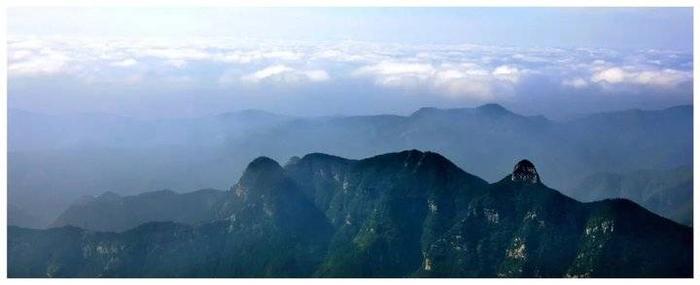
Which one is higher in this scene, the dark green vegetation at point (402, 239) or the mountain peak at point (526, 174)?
the mountain peak at point (526, 174)

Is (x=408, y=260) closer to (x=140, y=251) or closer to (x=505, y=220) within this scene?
(x=505, y=220)

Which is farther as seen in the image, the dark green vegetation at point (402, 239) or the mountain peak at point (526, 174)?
the mountain peak at point (526, 174)

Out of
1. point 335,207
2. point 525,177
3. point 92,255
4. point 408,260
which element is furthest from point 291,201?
point 525,177

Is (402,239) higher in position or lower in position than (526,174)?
lower

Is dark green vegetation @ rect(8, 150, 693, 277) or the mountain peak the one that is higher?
the mountain peak

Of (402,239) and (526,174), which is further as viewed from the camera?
(402,239)

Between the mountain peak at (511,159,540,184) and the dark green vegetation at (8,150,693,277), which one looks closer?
the dark green vegetation at (8,150,693,277)

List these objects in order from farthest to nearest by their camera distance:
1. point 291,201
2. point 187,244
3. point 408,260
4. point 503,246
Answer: point 291,201, point 187,244, point 408,260, point 503,246

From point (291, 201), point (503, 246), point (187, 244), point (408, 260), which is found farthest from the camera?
point (291, 201)
